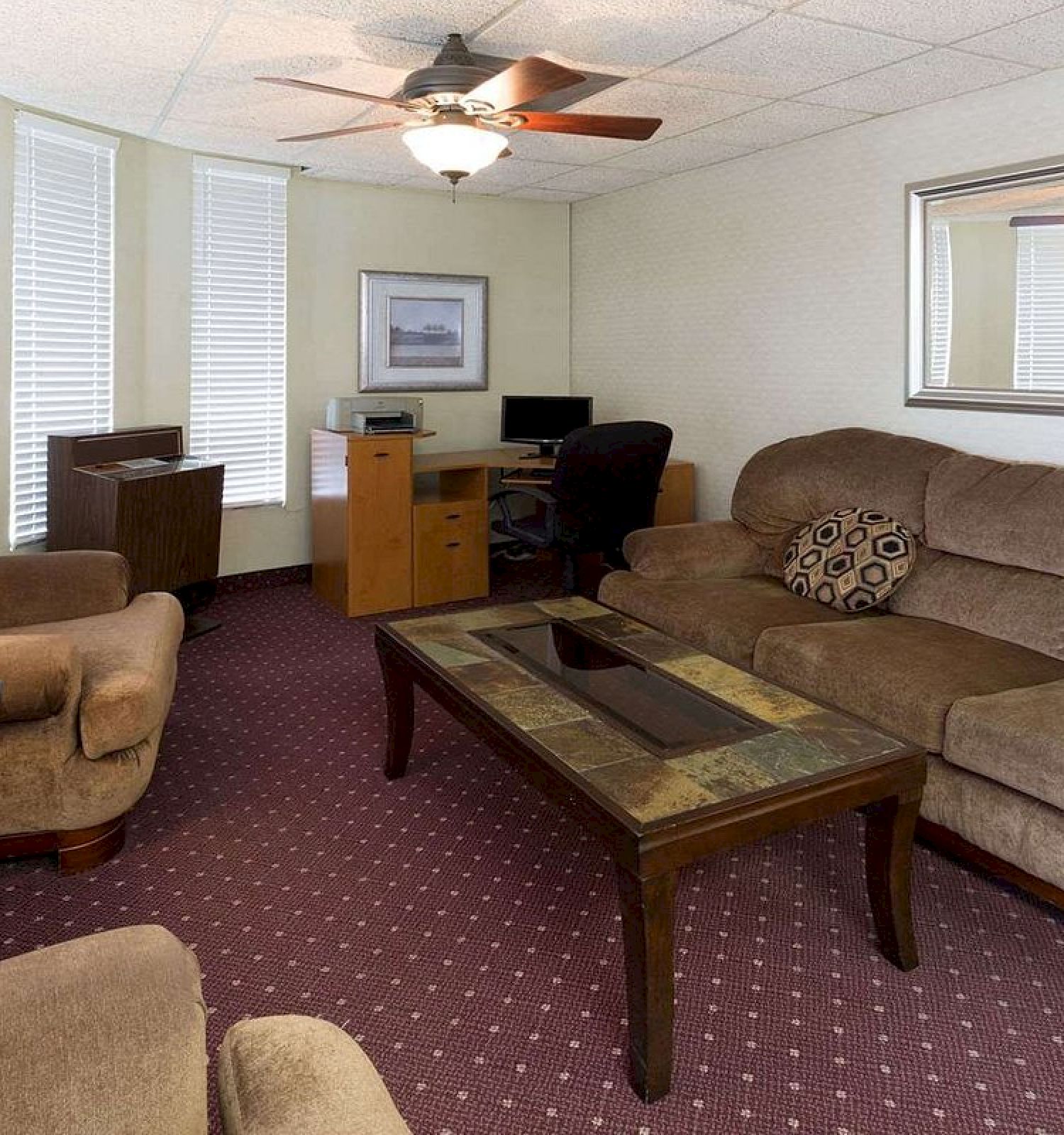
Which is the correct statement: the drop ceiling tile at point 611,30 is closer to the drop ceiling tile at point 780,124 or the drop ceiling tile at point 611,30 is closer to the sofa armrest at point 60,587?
the drop ceiling tile at point 780,124

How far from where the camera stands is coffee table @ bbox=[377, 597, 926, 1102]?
1713 millimetres

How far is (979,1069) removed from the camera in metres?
1.78

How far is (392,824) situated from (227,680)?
59.4 inches

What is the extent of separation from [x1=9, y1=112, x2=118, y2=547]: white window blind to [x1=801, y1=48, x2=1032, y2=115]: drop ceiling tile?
124 inches

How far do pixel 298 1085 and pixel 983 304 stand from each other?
369 centimetres

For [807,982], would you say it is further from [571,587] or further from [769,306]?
[769,306]

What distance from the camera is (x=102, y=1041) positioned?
2.78 feet

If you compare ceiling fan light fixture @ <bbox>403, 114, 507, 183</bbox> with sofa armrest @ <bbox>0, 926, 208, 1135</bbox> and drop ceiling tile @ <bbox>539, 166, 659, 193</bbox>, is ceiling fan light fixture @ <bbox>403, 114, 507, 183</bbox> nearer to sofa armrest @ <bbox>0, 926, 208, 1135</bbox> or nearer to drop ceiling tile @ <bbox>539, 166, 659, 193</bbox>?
drop ceiling tile @ <bbox>539, 166, 659, 193</bbox>

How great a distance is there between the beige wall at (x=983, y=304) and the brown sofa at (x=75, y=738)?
311 centimetres

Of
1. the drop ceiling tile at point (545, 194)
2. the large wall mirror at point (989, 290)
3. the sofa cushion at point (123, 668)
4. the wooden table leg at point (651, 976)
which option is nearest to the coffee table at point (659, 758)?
the wooden table leg at point (651, 976)

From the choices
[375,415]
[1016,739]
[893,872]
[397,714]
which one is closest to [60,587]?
[397,714]

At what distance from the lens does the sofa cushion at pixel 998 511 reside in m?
2.96

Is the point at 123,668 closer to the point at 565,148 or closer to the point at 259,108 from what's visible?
the point at 259,108

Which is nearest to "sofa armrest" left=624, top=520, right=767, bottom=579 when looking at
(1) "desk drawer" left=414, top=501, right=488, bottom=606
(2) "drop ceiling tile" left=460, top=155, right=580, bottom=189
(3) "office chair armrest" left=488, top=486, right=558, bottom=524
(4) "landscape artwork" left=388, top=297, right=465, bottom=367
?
(3) "office chair armrest" left=488, top=486, right=558, bottom=524
